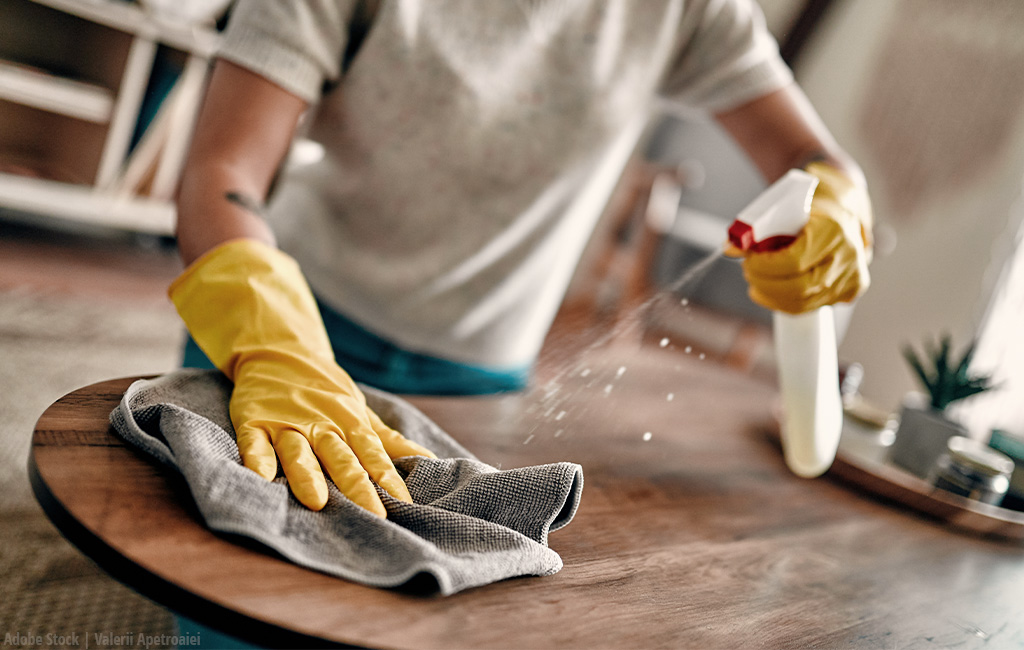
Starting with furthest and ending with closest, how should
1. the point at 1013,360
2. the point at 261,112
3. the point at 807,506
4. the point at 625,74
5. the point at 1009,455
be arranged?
1. the point at 1013,360
2. the point at 1009,455
3. the point at 625,74
4. the point at 807,506
5. the point at 261,112

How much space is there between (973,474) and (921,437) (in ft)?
0.44

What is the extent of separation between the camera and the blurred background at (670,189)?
230 cm

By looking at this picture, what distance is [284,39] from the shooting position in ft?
2.50

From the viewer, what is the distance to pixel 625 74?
1.00 meters

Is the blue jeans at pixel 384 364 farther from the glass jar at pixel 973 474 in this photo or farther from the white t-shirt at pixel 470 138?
the glass jar at pixel 973 474

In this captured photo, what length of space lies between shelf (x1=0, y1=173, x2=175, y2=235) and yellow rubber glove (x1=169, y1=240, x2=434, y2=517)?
87.9 inches

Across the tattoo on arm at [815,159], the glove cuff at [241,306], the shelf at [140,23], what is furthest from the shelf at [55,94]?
the tattoo on arm at [815,159]

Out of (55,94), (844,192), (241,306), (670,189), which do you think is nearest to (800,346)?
(844,192)

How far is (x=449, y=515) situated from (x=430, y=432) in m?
0.18

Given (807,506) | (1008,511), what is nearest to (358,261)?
(807,506)

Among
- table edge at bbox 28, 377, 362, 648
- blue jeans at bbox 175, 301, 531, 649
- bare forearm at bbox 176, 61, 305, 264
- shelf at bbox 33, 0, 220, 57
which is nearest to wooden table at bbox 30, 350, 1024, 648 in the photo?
table edge at bbox 28, 377, 362, 648

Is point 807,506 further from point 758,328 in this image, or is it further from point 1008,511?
point 758,328

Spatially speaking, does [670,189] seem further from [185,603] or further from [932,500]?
[185,603]

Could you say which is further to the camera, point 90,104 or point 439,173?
point 90,104
